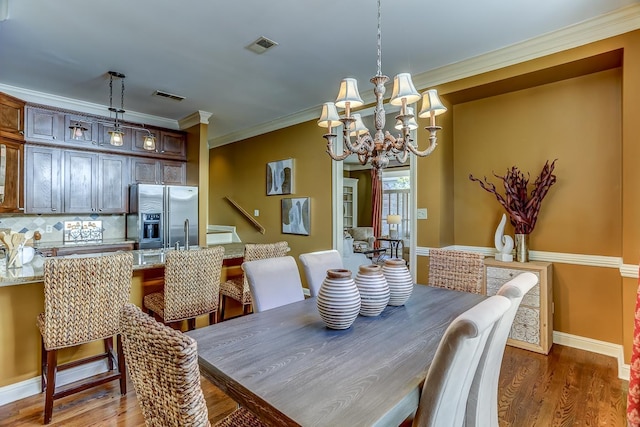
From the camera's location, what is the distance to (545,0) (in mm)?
2252

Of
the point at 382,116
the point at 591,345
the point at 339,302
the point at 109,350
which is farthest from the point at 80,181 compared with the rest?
the point at 591,345

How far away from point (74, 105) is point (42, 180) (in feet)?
3.49

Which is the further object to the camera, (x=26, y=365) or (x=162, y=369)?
(x=26, y=365)

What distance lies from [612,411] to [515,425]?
69 cm

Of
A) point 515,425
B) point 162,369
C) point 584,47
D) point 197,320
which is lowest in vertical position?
point 515,425

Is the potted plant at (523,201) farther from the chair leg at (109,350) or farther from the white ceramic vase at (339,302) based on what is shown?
the chair leg at (109,350)

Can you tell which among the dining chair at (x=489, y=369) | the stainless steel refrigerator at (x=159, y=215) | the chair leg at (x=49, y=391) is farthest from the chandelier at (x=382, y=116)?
the stainless steel refrigerator at (x=159, y=215)

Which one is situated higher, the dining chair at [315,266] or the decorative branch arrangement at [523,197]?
the decorative branch arrangement at [523,197]

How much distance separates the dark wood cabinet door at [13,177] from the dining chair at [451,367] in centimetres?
435

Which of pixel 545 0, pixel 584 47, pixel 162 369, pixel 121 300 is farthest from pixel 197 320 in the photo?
pixel 584 47

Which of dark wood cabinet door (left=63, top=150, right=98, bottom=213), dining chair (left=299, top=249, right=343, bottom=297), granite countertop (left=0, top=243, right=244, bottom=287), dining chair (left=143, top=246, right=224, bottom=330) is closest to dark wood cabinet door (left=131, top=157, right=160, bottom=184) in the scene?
dark wood cabinet door (left=63, top=150, right=98, bottom=213)

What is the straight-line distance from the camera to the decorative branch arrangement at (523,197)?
301 cm

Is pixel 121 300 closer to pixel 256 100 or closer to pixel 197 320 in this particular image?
pixel 197 320

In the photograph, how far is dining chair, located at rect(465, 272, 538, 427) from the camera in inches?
52.7
